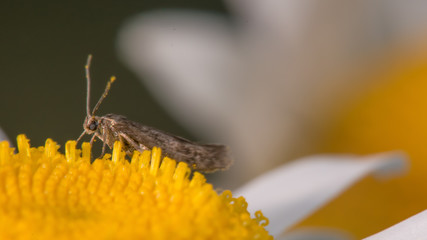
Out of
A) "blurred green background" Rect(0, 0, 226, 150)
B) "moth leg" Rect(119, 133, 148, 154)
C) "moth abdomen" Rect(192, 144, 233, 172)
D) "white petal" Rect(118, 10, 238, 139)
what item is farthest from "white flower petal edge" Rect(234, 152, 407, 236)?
"blurred green background" Rect(0, 0, 226, 150)

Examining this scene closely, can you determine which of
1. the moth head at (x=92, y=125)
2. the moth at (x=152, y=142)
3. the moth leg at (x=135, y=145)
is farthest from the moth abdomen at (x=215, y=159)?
the moth head at (x=92, y=125)

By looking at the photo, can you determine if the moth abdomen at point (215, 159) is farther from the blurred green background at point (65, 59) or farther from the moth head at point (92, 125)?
the blurred green background at point (65, 59)

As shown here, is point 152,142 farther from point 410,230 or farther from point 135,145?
point 410,230

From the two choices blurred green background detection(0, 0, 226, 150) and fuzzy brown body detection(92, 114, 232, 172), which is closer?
fuzzy brown body detection(92, 114, 232, 172)

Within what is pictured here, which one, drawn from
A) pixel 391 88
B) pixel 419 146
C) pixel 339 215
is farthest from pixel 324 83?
pixel 339 215

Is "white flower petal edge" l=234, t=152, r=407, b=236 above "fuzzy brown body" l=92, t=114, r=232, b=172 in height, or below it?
above

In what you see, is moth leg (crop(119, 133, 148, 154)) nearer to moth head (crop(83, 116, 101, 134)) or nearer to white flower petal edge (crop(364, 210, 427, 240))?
moth head (crop(83, 116, 101, 134))

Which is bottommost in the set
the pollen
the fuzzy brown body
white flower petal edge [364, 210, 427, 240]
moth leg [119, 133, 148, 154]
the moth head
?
the pollen

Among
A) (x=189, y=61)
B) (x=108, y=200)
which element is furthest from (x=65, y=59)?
(x=108, y=200)
